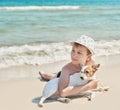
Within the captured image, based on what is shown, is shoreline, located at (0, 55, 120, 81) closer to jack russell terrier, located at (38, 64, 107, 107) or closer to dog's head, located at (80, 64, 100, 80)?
jack russell terrier, located at (38, 64, 107, 107)

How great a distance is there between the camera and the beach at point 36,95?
421cm

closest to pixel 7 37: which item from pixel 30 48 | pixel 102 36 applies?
pixel 30 48

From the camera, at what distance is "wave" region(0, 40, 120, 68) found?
6.68 metres

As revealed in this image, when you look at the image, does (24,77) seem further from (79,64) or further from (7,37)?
(7,37)

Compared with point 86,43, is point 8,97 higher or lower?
lower

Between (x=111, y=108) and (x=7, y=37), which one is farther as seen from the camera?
(x=7, y=37)

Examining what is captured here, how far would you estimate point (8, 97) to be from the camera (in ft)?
15.0

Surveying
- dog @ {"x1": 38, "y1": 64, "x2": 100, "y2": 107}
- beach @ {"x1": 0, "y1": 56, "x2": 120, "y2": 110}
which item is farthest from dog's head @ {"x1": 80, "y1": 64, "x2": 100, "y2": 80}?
beach @ {"x1": 0, "y1": 56, "x2": 120, "y2": 110}

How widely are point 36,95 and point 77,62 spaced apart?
0.67m

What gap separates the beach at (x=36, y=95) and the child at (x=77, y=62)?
0.13 m

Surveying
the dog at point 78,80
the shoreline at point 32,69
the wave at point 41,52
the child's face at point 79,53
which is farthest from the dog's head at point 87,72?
the wave at point 41,52

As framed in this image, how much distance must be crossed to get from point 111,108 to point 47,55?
3.27 meters

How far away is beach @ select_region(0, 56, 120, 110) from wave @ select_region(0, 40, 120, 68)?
657 millimetres

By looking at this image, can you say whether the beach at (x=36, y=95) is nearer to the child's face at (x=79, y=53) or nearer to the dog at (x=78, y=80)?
the dog at (x=78, y=80)
